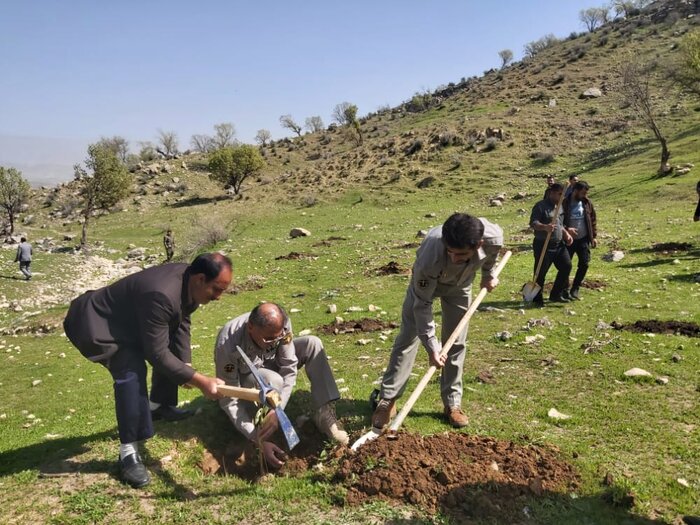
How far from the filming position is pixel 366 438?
5203 millimetres

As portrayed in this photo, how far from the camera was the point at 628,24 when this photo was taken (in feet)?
225

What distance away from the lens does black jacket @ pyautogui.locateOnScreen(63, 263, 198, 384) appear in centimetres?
436

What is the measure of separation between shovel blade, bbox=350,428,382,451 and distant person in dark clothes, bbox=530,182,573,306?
6.27m

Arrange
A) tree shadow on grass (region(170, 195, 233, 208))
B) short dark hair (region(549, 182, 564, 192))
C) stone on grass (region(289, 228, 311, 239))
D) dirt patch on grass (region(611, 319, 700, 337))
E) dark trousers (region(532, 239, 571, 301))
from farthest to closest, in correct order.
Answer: tree shadow on grass (region(170, 195, 233, 208)), stone on grass (region(289, 228, 311, 239)), dark trousers (region(532, 239, 571, 301)), short dark hair (region(549, 182, 564, 192)), dirt patch on grass (region(611, 319, 700, 337))

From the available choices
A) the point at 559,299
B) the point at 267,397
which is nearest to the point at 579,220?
the point at 559,299

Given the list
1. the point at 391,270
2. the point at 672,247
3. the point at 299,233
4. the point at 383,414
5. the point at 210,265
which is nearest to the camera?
the point at 210,265

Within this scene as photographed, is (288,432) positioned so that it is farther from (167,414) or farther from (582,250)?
(582,250)

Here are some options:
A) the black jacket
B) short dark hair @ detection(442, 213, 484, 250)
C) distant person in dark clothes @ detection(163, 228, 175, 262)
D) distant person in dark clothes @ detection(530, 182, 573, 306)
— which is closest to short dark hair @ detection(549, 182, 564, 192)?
distant person in dark clothes @ detection(530, 182, 573, 306)

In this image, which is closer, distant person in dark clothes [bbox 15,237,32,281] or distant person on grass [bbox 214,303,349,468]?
distant person on grass [bbox 214,303,349,468]

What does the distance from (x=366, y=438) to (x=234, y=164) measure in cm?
5122

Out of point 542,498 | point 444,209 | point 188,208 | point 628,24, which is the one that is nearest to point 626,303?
point 542,498

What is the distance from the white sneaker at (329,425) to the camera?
5.41 meters

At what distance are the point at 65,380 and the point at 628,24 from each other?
265 ft

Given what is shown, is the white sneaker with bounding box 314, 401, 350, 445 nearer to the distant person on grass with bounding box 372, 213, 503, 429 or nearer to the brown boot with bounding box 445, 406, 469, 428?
the distant person on grass with bounding box 372, 213, 503, 429
